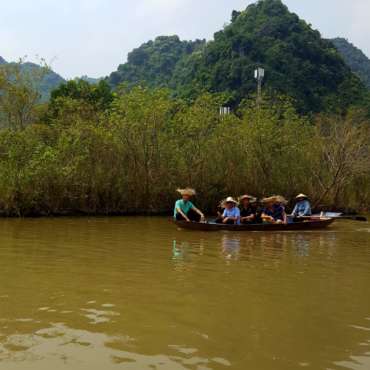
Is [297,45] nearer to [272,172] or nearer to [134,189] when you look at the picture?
[272,172]

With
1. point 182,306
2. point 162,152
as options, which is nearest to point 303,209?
point 162,152

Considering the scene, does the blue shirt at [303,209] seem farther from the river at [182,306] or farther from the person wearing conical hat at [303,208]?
the river at [182,306]

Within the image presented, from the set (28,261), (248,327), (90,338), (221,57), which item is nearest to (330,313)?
(248,327)

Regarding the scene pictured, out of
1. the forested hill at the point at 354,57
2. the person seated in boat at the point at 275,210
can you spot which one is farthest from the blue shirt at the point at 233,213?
the forested hill at the point at 354,57

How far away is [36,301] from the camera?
20.2ft

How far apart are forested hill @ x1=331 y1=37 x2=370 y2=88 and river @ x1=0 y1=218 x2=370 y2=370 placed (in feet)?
191

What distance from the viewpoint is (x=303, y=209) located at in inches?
649

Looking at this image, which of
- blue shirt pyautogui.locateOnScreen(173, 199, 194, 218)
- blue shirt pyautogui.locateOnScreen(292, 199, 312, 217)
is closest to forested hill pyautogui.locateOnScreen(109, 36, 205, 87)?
blue shirt pyautogui.locateOnScreen(292, 199, 312, 217)

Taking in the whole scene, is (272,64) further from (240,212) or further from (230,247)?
(230,247)

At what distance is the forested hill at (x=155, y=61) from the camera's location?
186ft

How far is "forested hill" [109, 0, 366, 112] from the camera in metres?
41.1

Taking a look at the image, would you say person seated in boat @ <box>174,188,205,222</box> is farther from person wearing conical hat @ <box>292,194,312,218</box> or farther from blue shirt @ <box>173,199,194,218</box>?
person wearing conical hat @ <box>292,194,312,218</box>

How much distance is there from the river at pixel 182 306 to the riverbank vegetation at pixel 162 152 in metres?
7.35

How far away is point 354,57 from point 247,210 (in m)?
60.5
